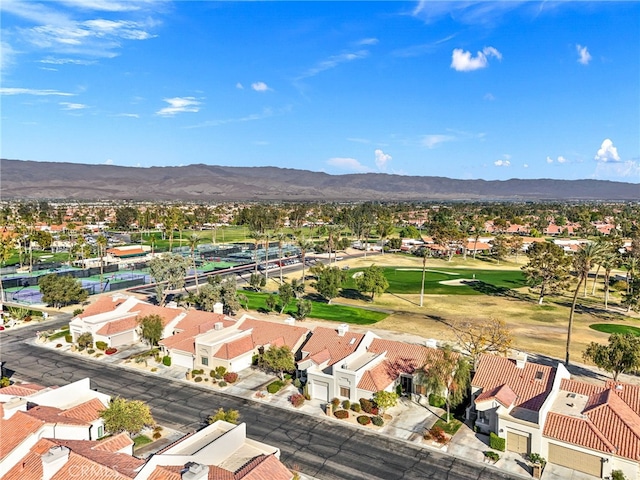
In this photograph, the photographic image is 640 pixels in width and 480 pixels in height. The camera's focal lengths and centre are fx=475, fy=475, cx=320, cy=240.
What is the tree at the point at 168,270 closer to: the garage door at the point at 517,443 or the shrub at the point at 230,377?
the shrub at the point at 230,377

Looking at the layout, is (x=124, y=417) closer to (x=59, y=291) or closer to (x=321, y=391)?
(x=321, y=391)

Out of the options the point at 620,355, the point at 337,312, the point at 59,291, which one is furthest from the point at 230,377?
the point at 59,291

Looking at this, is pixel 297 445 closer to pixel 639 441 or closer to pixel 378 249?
pixel 639 441

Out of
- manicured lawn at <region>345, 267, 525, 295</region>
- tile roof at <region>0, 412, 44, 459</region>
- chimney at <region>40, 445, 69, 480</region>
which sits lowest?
manicured lawn at <region>345, 267, 525, 295</region>

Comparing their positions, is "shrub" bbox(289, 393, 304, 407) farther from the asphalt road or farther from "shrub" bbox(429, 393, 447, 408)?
"shrub" bbox(429, 393, 447, 408)

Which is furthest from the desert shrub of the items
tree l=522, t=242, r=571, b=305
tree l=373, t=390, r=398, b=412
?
tree l=522, t=242, r=571, b=305
